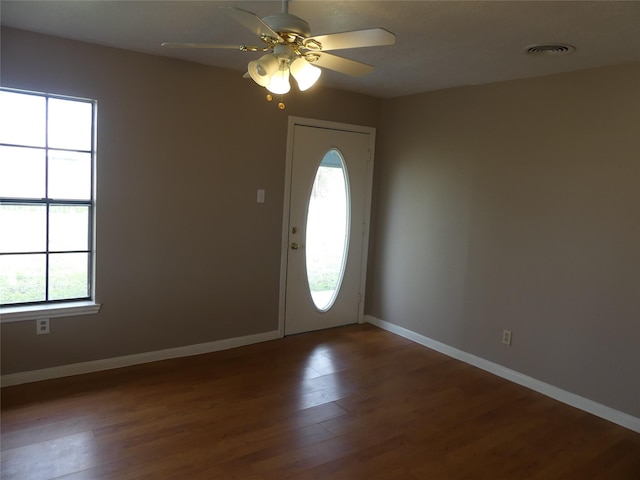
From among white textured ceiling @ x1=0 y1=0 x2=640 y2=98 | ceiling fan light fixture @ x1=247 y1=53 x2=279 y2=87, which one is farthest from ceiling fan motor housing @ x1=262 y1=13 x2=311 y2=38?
white textured ceiling @ x1=0 y1=0 x2=640 y2=98

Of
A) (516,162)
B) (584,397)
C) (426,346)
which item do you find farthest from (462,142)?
(584,397)

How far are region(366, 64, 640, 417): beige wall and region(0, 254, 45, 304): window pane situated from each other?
9.92 ft

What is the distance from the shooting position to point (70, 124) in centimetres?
324

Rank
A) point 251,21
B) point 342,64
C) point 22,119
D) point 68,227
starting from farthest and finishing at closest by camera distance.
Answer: point 68,227, point 22,119, point 342,64, point 251,21

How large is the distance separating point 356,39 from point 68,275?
8.69 ft

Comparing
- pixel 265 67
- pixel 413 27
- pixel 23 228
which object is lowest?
pixel 23 228

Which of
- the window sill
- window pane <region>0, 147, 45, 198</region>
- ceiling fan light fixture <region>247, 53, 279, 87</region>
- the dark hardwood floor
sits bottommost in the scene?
the dark hardwood floor

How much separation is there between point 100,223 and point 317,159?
1947 mm

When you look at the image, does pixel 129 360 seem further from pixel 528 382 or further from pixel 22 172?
pixel 528 382

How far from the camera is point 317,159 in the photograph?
14.2 ft

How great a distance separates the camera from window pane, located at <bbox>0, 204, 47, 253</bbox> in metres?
3.07

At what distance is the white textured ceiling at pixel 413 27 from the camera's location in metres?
2.24

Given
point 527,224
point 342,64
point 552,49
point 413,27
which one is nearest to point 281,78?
point 342,64

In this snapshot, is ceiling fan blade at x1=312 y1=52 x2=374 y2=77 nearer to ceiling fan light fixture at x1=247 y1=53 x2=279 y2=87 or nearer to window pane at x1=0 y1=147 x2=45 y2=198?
ceiling fan light fixture at x1=247 y1=53 x2=279 y2=87
